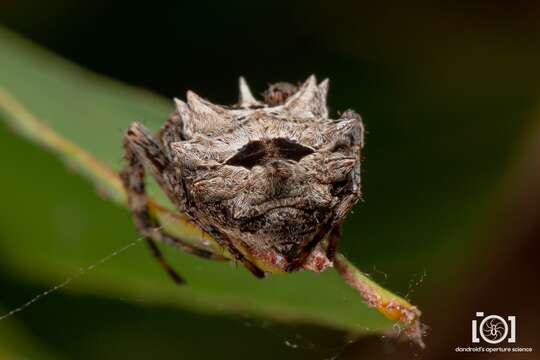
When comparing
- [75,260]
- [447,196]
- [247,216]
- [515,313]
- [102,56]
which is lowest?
[247,216]

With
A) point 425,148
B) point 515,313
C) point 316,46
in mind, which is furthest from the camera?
point 316,46

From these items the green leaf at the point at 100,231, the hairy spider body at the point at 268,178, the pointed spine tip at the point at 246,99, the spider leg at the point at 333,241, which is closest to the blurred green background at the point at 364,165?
the green leaf at the point at 100,231

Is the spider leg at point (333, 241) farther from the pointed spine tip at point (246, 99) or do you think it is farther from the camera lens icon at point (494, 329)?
the camera lens icon at point (494, 329)

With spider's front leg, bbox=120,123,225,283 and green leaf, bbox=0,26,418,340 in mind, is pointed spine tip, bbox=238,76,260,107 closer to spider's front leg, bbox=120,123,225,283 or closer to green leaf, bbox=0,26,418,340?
spider's front leg, bbox=120,123,225,283

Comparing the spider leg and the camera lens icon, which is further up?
the camera lens icon

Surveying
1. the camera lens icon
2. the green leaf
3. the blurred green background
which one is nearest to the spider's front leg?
the green leaf

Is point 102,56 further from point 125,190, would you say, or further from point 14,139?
point 125,190

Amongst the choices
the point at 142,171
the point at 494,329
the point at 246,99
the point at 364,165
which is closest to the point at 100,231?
the point at 142,171

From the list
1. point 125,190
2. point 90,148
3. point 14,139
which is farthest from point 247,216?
point 14,139
